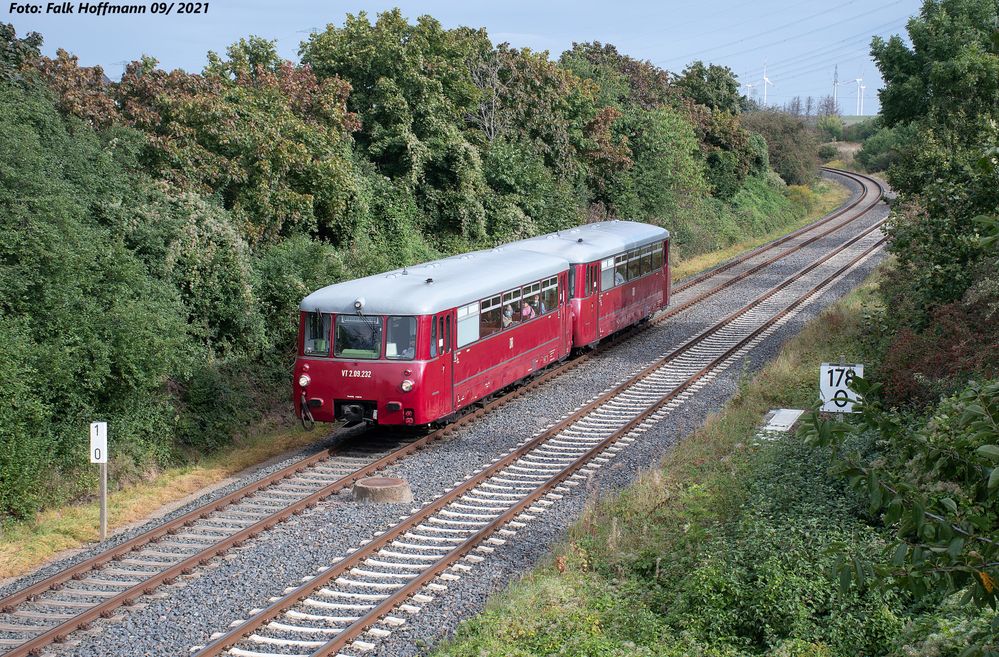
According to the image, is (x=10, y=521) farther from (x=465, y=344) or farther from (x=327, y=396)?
(x=465, y=344)

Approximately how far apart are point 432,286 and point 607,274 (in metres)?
7.92

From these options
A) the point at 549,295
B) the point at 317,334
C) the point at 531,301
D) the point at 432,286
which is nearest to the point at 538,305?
the point at 531,301

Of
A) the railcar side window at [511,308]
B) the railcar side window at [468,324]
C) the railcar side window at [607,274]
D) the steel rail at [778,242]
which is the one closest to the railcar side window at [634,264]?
the railcar side window at [607,274]

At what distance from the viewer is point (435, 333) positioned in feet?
53.0

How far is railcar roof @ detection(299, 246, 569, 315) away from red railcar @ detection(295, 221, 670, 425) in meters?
0.02

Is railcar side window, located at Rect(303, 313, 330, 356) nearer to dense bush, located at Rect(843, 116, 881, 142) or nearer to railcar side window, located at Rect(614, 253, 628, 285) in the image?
railcar side window, located at Rect(614, 253, 628, 285)

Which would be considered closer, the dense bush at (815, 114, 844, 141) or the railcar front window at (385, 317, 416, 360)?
the railcar front window at (385, 317, 416, 360)

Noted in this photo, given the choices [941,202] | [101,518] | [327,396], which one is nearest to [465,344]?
[327,396]

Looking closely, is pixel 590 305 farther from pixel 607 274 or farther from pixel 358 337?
pixel 358 337

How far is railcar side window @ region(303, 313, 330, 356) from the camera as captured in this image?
16.4 m

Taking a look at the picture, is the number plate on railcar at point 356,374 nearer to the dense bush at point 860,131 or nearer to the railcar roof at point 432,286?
the railcar roof at point 432,286

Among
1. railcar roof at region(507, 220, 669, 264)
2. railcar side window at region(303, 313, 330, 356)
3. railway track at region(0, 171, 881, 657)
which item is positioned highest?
railcar roof at region(507, 220, 669, 264)

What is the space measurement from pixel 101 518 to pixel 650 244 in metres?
17.2

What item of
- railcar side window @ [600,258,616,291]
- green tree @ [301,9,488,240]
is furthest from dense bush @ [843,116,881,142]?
railcar side window @ [600,258,616,291]
